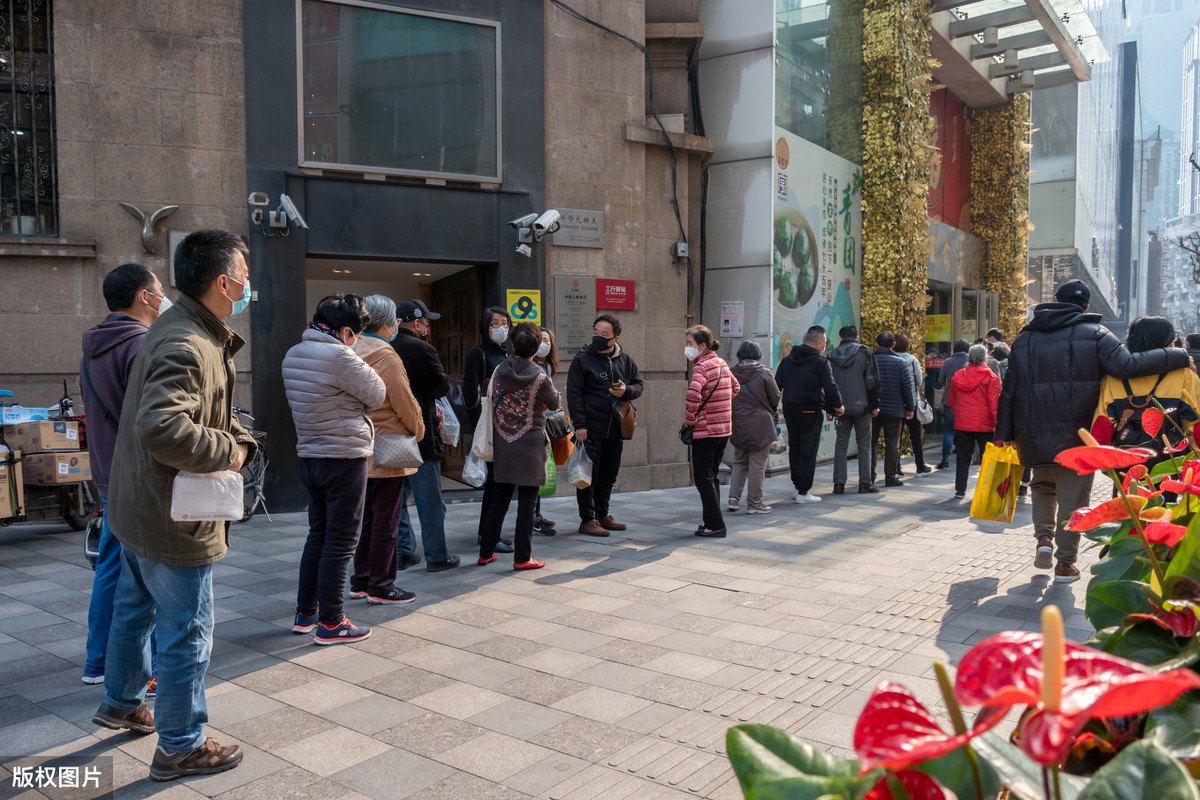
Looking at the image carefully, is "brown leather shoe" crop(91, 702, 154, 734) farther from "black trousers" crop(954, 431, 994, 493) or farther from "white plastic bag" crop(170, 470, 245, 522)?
"black trousers" crop(954, 431, 994, 493)

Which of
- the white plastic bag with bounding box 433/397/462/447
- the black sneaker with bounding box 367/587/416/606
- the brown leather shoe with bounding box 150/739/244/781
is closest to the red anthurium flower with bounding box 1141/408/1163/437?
the brown leather shoe with bounding box 150/739/244/781

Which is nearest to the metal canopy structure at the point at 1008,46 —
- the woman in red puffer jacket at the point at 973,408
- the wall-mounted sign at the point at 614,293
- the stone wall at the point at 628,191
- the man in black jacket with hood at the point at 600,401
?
the stone wall at the point at 628,191

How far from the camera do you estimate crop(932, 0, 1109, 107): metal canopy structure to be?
16859 mm

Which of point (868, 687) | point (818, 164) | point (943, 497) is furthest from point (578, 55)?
point (868, 687)

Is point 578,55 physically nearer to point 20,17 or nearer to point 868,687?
point 20,17

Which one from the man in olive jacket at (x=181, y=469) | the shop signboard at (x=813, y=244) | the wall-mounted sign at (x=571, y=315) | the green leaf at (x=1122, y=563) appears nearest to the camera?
the green leaf at (x=1122, y=563)

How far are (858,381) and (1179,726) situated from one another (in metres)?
10.2

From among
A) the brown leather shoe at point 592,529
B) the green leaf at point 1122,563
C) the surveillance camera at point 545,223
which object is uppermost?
the surveillance camera at point 545,223

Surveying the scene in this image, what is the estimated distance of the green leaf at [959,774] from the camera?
2.66 ft

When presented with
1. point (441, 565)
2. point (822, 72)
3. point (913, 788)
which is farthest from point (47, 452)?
point (822, 72)

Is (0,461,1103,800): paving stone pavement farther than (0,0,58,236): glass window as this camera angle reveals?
No

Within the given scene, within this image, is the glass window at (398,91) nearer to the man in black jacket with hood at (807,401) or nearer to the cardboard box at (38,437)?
the cardboard box at (38,437)

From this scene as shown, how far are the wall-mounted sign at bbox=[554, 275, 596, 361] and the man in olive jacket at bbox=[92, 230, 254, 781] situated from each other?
708 centimetres

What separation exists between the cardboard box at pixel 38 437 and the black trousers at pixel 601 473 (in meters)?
4.55
